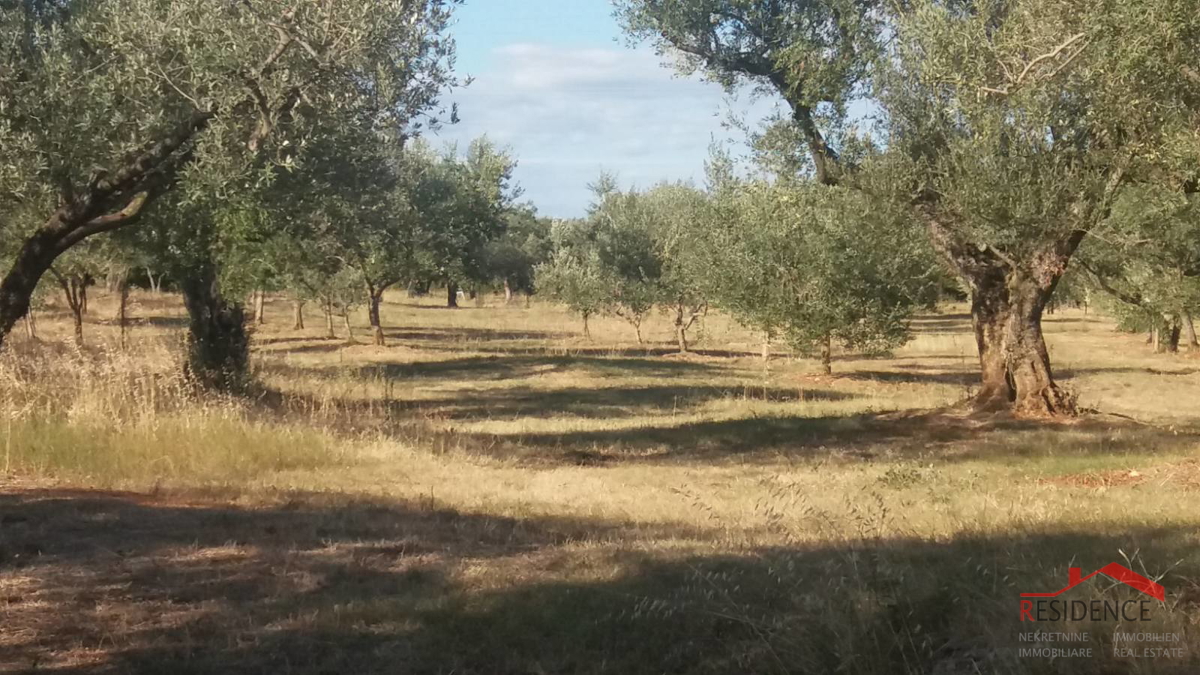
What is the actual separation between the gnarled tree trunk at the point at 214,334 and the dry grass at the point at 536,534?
992 millimetres

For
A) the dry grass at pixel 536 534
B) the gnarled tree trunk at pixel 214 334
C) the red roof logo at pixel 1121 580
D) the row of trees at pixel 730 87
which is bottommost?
the dry grass at pixel 536 534

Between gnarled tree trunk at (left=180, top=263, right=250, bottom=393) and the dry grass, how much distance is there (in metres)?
0.99

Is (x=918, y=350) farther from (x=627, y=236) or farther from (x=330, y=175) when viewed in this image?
(x=330, y=175)

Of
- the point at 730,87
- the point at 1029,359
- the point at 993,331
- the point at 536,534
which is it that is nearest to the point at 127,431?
the point at 536,534

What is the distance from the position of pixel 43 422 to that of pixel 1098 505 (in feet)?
33.0

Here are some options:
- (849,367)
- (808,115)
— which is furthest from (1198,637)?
(849,367)

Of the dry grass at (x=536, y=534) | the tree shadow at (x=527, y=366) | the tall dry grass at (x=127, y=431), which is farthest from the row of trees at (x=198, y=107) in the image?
the tree shadow at (x=527, y=366)

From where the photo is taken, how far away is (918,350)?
49.6m

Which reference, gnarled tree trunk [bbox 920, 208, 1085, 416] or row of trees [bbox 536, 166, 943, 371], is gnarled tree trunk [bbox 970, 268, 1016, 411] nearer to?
gnarled tree trunk [bbox 920, 208, 1085, 416]

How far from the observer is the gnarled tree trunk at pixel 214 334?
1750cm

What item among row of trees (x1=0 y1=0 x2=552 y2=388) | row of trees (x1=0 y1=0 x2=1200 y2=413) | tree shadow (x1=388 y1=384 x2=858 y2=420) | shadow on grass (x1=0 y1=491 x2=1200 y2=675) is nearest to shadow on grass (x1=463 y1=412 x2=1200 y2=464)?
row of trees (x1=0 y1=0 x2=1200 y2=413)

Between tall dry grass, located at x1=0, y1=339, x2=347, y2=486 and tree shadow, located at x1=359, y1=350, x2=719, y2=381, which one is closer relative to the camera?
tall dry grass, located at x1=0, y1=339, x2=347, y2=486

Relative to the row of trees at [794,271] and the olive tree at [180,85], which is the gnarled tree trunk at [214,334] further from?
the row of trees at [794,271]

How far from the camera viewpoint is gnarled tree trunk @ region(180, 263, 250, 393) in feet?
57.4
